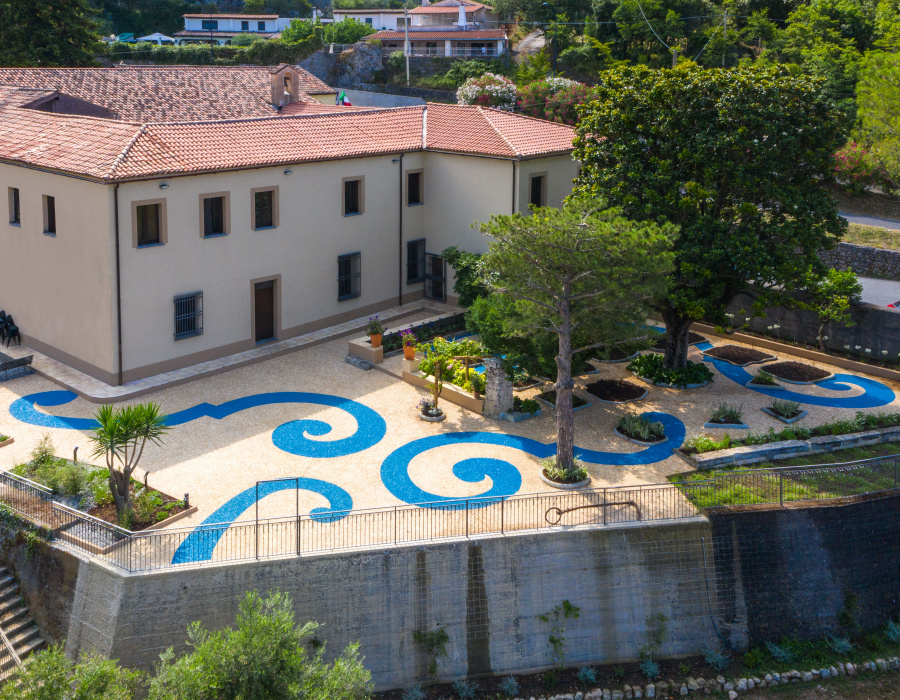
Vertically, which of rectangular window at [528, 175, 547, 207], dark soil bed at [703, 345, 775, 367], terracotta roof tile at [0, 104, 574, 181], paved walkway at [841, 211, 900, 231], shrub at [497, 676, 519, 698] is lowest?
shrub at [497, 676, 519, 698]

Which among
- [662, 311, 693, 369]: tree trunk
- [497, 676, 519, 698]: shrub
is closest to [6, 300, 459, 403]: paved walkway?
[662, 311, 693, 369]: tree trunk

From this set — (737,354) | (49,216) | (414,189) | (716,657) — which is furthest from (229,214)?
(716,657)

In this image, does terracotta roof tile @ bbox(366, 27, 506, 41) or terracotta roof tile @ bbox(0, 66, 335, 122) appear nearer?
terracotta roof tile @ bbox(0, 66, 335, 122)

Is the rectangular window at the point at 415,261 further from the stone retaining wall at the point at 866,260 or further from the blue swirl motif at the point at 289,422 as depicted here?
the stone retaining wall at the point at 866,260

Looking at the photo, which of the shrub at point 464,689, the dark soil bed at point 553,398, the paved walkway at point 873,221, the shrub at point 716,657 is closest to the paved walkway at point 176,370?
the dark soil bed at point 553,398

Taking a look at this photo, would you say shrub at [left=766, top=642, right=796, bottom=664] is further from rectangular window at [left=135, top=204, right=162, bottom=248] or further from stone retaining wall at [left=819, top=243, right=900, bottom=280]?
stone retaining wall at [left=819, top=243, right=900, bottom=280]

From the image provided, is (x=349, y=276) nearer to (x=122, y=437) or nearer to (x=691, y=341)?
(x=691, y=341)
